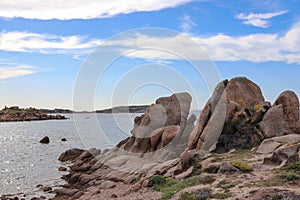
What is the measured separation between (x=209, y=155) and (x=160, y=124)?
17.7 meters

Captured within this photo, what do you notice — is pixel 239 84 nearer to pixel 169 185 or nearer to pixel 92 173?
pixel 169 185

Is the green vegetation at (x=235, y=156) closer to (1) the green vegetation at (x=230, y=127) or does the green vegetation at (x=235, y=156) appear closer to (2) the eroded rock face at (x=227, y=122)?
(2) the eroded rock face at (x=227, y=122)

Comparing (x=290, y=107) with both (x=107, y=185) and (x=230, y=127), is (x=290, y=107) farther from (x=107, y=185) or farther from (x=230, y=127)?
(x=107, y=185)

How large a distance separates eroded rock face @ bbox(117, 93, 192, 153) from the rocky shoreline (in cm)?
12

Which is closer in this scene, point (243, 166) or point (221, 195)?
point (221, 195)

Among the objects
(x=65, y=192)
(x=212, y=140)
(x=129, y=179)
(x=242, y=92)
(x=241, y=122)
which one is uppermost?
(x=242, y=92)

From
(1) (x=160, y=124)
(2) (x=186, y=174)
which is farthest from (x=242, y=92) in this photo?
(2) (x=186, y=174)

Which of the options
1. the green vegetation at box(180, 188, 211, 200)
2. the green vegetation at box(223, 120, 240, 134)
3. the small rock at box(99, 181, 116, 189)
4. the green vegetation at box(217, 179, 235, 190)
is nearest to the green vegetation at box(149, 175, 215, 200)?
the green vegetation at box(217, 179, 235, 190)

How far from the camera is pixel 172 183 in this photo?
2439cm

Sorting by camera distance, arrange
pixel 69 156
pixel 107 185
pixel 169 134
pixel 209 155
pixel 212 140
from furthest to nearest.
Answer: pixel 69 156 → pixel 169 134 → pixel 107 185 → pixel 212 140 → pixel 209 155

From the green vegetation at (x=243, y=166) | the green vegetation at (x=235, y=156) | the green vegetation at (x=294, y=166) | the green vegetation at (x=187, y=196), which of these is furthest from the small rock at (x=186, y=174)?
the green vegetation at (x=294, y=166)

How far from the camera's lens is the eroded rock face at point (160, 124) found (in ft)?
135

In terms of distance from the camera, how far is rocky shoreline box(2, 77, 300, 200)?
65.9 ft

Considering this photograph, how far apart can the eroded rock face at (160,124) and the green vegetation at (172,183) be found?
566 inches
